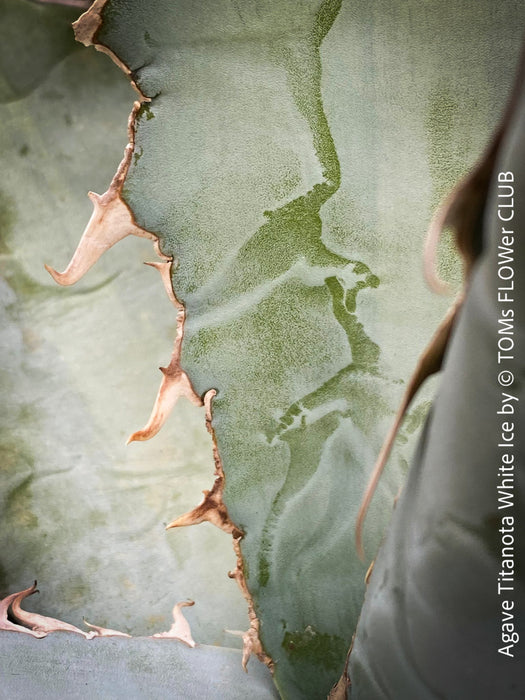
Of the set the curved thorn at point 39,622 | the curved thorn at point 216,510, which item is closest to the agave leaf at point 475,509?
the curved thorn at point 216,510

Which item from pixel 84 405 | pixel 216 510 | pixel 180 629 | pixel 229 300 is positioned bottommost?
pixel 180 629

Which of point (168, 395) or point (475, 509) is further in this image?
point (168, 395)

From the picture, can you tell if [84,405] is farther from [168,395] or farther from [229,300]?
[229,300]

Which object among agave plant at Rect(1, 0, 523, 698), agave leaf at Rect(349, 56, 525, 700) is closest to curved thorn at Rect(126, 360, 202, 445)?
agave plant at Rect(1, 0, 523, 698)

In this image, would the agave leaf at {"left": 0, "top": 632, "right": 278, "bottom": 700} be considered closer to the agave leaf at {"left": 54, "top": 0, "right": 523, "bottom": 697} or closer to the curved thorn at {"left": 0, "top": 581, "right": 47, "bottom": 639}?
the curved thorn at {"left": 0, "top": 581, "right": 47, "bottom": 639}

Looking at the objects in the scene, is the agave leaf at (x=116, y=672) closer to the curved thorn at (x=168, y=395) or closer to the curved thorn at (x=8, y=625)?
the curved thorn at (x=8, y=625)

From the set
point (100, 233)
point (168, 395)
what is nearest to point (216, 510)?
point (168, 395)
